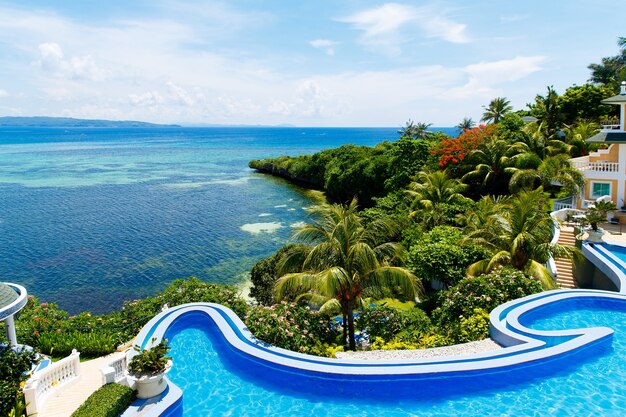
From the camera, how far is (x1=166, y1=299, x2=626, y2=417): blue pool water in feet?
35.0

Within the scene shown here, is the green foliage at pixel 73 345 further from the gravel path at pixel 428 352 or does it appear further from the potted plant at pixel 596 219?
the potted plant at pixel 596 219

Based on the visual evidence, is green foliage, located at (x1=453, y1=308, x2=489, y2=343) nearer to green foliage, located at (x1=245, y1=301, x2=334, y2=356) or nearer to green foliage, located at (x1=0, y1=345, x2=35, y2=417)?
green foliage, located at (x1=245, y1=301, x2=334, y2=356)

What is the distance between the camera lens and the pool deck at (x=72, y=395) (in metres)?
10.6

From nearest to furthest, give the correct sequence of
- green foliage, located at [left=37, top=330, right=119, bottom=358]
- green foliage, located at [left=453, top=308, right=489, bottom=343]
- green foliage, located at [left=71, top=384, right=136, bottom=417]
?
green foliage, located at [left=71, top=384, right=136, bottom=417]
green foliage, located at [left=453, top=308, right=489, bottom=343]
green foliage, located at [left=37, top=330, right=119, bottom=358]

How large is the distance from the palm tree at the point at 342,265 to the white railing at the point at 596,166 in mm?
17506

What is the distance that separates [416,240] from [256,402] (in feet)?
49.1

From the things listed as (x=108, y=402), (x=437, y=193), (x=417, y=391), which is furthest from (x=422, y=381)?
(x=437, y=193)

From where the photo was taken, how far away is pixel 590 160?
92.3 ft

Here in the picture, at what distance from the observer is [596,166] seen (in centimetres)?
2608

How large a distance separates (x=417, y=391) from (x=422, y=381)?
0.28 meters

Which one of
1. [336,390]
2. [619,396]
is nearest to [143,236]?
[336,390]

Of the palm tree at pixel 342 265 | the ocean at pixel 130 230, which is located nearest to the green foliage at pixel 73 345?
the palm tree at pixel 342 265

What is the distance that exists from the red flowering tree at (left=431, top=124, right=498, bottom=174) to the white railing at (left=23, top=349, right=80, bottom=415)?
31.1 metres

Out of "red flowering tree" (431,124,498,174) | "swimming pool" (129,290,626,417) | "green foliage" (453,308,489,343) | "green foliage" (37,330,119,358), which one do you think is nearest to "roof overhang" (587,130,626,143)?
"red flowering tree" (431,124,498,174)
